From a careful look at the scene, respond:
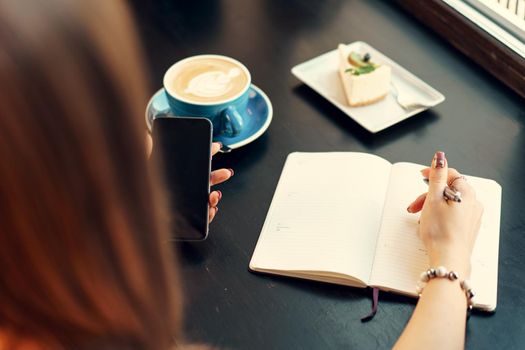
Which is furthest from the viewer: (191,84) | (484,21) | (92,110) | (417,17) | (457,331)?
(417,17)

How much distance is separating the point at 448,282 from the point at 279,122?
40 cm

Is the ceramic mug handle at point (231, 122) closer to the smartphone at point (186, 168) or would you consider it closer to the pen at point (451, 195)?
the smartphone at point (186, 168)

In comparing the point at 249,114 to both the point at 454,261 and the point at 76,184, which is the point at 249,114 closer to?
the point at 454,261

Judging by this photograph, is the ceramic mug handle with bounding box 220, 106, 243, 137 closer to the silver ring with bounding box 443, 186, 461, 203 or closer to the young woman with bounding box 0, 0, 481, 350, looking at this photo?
the silver ring with bounding box 443, 186, 461, 203

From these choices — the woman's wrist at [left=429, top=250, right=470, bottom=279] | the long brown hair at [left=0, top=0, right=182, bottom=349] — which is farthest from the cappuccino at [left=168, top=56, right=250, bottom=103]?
the long brown hair at [left=0, top=0, right=182, bottom=349]

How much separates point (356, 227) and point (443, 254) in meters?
0.12

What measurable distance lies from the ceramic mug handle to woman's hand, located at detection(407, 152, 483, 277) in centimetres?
27

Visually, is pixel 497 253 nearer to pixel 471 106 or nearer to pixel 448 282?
pixel 448 282

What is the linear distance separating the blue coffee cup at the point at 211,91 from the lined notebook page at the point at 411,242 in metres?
0.24

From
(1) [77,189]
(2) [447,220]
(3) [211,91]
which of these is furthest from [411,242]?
(1) [77,189]

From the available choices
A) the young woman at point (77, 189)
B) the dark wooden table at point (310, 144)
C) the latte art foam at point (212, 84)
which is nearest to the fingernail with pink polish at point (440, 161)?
the dark wooden table at point (310, 144)

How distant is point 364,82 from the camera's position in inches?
39.8

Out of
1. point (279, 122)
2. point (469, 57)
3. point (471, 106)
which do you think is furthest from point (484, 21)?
point (279, 122)

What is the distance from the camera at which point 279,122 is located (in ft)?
3.37
